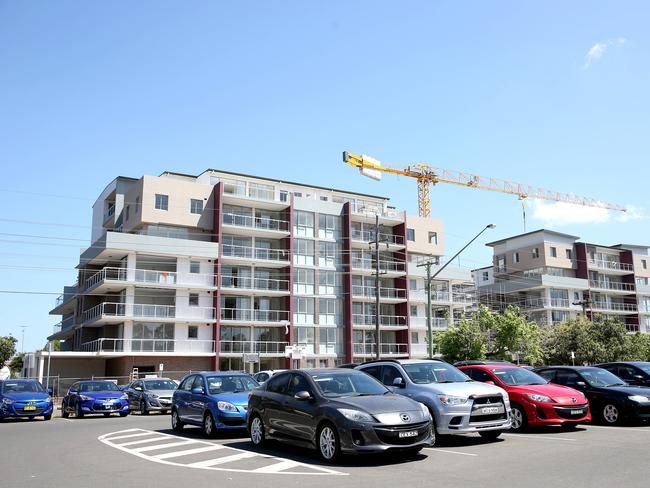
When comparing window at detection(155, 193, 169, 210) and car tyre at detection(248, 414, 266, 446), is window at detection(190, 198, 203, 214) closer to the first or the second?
window at detection(155, 193, 169, 210)

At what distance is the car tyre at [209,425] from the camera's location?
1509 cm

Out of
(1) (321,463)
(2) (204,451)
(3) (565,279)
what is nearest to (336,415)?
(1) (321,463)

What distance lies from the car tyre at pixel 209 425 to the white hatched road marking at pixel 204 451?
1.50 feet

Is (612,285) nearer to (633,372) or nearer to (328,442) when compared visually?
(633,372)

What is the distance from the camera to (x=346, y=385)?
11.8m

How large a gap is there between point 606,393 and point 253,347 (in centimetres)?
3822

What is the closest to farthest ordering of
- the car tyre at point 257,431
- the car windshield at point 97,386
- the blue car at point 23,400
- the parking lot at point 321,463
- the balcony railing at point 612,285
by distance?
1. the parking lot at point 321,463
2. the car tyre at point 257,431
3. the blue car at point 23,400
4. the car windshield at point 97,386
5. the balcony railing at point 612,285

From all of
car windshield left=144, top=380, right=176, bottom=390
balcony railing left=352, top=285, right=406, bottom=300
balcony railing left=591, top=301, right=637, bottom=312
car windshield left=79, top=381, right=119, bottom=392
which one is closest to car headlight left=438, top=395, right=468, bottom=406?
car windshield left=79, top=381, right=119, bottom=392

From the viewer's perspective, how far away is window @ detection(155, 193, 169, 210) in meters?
49.9

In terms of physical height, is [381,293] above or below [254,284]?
below

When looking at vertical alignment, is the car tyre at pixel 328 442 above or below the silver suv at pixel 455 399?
below

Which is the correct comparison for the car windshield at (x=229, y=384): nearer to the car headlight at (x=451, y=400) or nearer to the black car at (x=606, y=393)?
the car headlight at (x=451, y=400)

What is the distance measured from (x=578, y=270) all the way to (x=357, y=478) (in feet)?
253

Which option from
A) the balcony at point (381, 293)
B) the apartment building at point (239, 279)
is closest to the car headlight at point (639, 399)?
the apartment building at point (239, 279)
